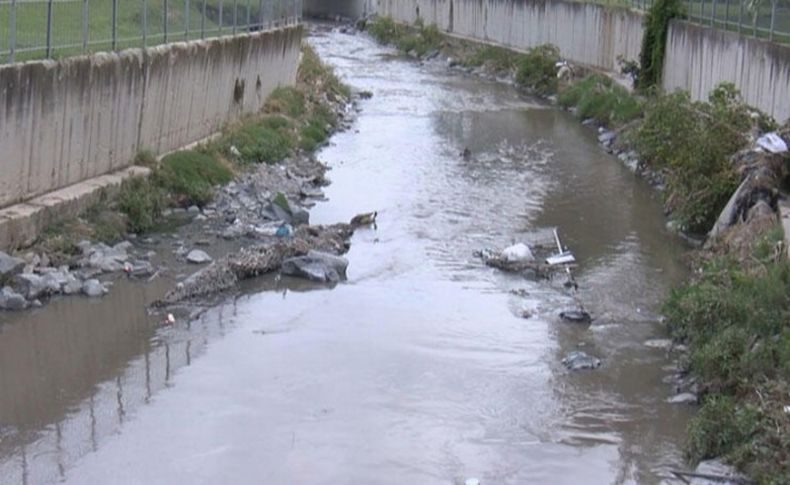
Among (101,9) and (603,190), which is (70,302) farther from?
(603,190)

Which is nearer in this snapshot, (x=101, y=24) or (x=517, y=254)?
(x=517, y=254)

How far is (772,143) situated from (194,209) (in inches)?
352

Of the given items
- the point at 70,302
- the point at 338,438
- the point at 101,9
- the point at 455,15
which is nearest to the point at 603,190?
the point at 101,9

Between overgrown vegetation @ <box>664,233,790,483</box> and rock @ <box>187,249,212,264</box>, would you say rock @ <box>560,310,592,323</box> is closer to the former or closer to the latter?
overgrown vegetation @ <box>664,233,790,483</box>

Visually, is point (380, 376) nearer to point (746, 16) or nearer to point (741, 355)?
point (741, 355)

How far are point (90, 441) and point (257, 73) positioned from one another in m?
17.9

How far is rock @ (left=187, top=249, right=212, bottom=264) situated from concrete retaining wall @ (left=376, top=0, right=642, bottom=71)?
21592mm

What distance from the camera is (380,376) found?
14.0 m

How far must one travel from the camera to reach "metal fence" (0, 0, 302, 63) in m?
17.7

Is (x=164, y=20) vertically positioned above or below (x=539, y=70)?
above

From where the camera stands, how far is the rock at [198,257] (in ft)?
59.0

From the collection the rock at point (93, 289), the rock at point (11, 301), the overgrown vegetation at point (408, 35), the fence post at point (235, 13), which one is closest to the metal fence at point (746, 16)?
the fence post at point (235, 13)

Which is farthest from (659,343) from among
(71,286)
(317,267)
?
(71,286)

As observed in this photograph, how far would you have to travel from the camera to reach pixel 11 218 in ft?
53.4
